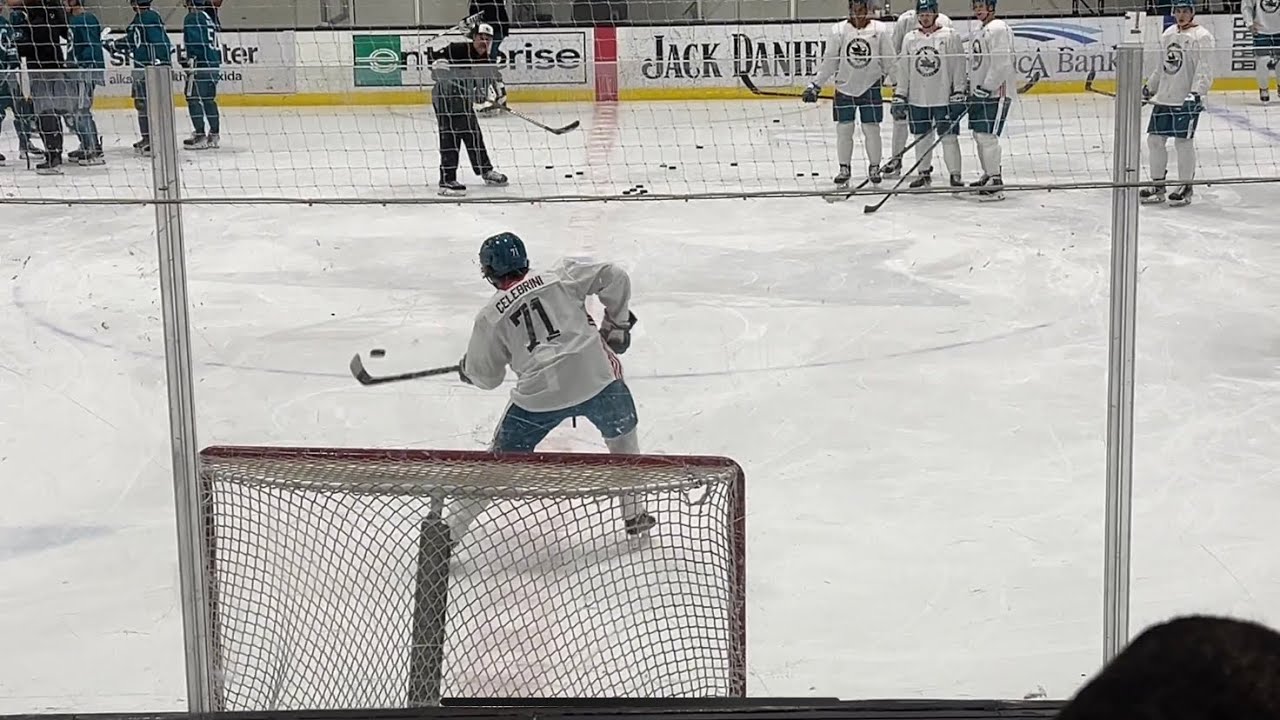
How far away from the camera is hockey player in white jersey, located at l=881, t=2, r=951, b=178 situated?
8.43 meters

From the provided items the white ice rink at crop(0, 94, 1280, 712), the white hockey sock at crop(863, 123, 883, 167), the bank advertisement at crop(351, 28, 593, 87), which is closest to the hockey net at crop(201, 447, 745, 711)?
the white ice rink at crop(0, 94, 1280, 712)

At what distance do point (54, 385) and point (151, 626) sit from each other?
2147 mm

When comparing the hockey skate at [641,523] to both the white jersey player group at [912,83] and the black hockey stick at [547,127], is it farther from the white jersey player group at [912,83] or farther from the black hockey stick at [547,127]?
the black hockey stick at [547,127]

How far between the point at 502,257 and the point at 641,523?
54.2 inches

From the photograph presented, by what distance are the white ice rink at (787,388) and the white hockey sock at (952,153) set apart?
29cm

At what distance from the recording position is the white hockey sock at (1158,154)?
7789 millimetres

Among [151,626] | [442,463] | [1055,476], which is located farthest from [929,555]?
[151,626]

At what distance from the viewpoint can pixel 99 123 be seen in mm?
9609

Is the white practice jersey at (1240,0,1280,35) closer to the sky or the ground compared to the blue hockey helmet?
closer to the sky

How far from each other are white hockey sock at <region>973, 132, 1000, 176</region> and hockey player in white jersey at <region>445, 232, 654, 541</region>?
4.48 m

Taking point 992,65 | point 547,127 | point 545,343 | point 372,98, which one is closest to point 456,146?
point 547,127

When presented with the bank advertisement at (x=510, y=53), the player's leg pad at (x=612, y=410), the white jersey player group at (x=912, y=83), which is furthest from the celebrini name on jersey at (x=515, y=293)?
the bank advertisement at (x=510, y=53)

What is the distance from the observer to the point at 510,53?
12188 millimetres

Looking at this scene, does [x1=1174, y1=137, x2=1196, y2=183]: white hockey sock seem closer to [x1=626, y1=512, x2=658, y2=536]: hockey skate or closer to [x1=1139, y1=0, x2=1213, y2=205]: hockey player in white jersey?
[x1=1139, y1=0, x2=1213, y2=205]: hockey player in white jersey
